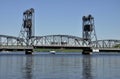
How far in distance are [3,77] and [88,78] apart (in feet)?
Result: 44.6

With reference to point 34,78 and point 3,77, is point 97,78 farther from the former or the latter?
point 3,77

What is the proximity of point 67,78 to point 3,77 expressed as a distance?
10.3 metres

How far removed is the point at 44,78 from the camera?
60312 millimetres

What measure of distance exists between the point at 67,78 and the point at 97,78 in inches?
189

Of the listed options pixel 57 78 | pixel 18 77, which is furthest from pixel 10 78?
pixel 57 78

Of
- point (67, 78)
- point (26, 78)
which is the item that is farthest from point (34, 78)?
point (67, 78)

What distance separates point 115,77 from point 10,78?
668 inches

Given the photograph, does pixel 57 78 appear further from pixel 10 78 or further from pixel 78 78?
pixel 10 78

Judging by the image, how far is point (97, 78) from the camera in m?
60.8

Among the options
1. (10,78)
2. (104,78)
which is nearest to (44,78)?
(10,78)

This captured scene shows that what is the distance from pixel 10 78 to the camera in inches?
2345

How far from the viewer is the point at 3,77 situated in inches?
2422

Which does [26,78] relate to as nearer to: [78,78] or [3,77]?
[3,77]

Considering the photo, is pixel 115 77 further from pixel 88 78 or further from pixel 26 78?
pixel 26 78
